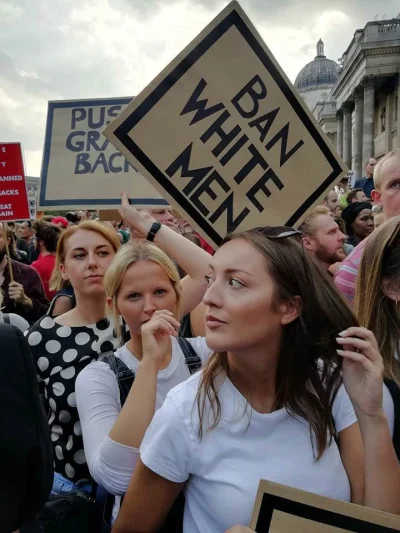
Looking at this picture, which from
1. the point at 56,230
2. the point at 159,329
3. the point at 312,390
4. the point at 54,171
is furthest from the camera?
the point at 56,230

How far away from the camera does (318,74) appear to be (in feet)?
303

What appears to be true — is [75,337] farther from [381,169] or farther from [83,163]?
[381,169]

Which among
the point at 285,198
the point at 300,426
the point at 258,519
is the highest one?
the point at 285,198

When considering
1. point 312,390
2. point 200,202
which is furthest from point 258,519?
point 200,202

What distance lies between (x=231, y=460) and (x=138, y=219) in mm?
1576

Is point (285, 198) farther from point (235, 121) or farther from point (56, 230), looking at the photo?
point (56, 230)

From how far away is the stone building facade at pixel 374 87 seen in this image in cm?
3784

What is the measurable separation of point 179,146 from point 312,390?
1.15 m

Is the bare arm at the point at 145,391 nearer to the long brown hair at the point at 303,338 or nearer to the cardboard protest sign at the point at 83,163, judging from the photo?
the long brown hair at the point at 303,338

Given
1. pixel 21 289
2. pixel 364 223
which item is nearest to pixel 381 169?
pixel 364 223

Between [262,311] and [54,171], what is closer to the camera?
[262,311]

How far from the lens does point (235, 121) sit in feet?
7.38

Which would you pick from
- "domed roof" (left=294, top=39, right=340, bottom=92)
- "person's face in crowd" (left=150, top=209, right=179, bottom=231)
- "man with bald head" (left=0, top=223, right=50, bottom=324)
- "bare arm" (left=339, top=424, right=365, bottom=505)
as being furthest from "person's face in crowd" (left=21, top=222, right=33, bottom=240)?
"domed roof" (left=294, top=39, right=340, bottom=92)

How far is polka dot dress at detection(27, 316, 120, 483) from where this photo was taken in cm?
220
